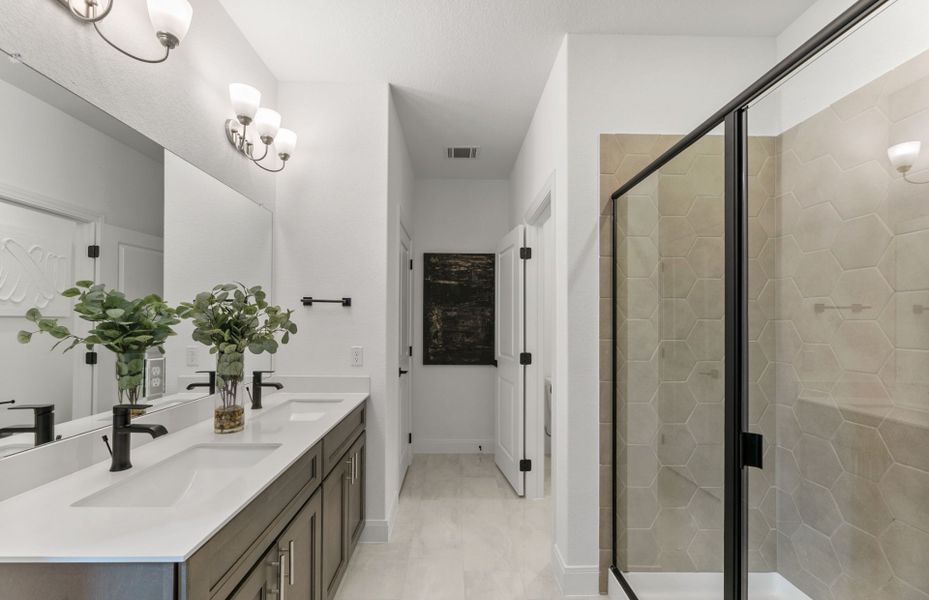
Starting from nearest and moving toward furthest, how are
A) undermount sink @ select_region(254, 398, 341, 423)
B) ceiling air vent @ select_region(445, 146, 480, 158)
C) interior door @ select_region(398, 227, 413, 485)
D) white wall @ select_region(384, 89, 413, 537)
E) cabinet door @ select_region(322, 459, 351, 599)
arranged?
cabinet door @ select_region(322, 459, 351, 599), undermount sink @ select_region(254, 398, 341, 423), white wall @ select_region(384, 89, 413, 537), interior door @ select_region(398, 227, 413, 485), ceiling air vent @ select_region(445, 146, 480, 158)

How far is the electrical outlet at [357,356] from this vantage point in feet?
8.80

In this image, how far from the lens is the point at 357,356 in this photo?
268cm

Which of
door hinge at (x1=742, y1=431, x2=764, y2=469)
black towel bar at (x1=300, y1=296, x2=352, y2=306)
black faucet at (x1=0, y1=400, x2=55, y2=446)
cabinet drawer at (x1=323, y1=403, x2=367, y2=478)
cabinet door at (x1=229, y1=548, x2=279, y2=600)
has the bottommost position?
cabinet door at (x1=229, y1=548, x2=279, y2=600)

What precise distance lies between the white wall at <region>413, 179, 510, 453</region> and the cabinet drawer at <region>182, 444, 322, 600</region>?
283 centimetres

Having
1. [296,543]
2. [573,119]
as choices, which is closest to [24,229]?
[296,543]

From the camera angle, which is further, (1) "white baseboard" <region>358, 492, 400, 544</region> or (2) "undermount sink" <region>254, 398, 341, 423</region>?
(1) "white baseboard" <region>358, 492, 400, 544</region>

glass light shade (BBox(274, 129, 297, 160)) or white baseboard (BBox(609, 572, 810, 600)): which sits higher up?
glass light shade (BBox(274, 129, 297, 160))

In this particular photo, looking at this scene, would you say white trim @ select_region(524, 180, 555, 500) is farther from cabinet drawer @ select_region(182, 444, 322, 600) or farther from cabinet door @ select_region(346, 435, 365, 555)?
cabinet drawer @ select_region(182, 444, 322, 600)

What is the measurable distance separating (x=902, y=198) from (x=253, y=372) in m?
2.50

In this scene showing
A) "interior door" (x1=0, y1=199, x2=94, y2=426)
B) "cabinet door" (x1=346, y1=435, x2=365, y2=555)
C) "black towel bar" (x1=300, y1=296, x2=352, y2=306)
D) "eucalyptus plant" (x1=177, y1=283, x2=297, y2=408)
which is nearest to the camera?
"interior door" (x1=0, y1=199, x2=94, y2=426)

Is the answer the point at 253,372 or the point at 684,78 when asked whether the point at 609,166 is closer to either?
the point at 684,78

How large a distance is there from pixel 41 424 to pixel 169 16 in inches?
51.5

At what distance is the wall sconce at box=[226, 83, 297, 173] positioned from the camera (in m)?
2.08

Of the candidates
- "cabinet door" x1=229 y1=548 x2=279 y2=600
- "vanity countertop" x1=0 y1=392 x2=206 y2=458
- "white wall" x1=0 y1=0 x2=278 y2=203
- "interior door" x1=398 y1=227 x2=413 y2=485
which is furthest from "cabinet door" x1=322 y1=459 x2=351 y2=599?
"white wall" x1=0 y1=0 x2=278 y2=203
